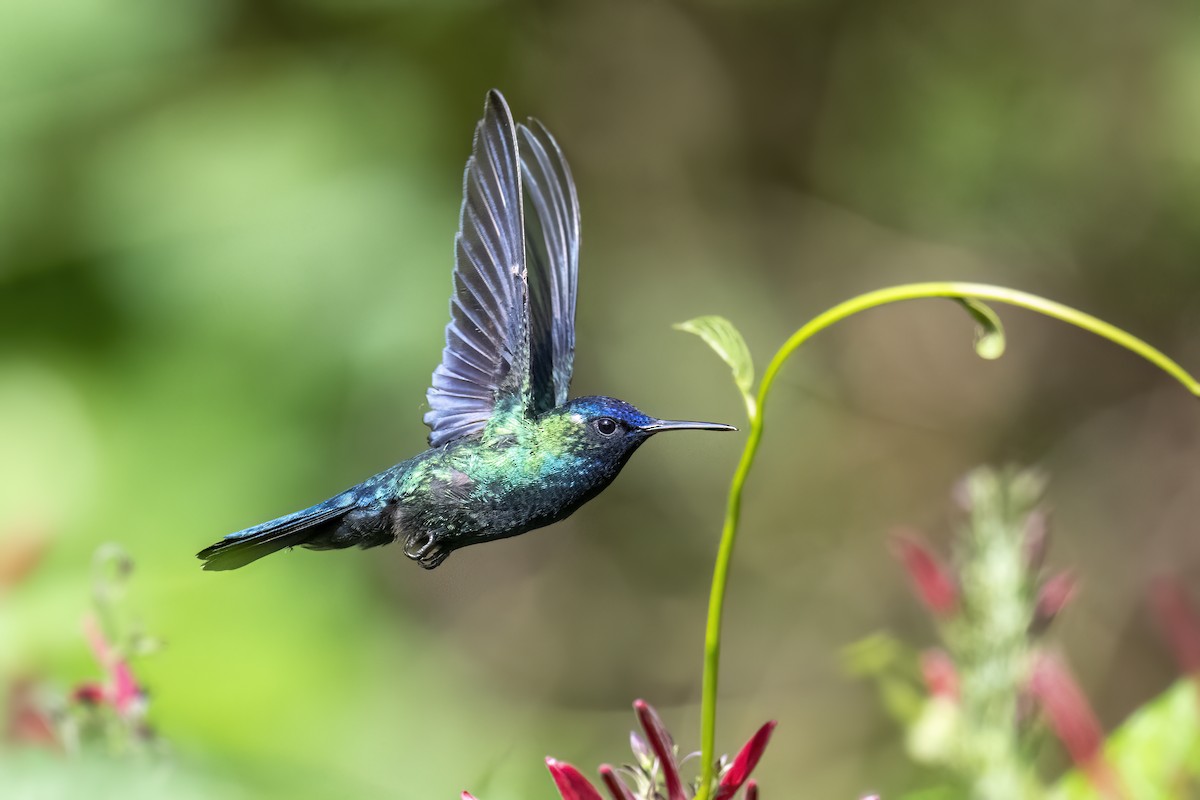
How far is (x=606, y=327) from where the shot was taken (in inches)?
152

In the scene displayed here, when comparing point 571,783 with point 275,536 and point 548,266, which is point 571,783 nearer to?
point 275,536

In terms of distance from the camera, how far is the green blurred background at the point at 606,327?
9.55 ft

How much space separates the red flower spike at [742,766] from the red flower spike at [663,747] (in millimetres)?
35

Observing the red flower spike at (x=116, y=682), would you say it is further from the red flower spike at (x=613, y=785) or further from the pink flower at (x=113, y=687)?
the red flower spike at (x=613, y=785)

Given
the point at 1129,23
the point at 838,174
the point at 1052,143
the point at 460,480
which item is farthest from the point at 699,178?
the point at 460,480

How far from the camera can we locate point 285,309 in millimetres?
3096

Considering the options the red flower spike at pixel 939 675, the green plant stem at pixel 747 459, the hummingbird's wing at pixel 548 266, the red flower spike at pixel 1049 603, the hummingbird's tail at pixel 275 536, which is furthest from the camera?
the red flower spike at pixel 939 675

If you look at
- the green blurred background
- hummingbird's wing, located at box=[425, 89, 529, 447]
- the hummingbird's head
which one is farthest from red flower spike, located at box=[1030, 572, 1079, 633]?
the green blurred background

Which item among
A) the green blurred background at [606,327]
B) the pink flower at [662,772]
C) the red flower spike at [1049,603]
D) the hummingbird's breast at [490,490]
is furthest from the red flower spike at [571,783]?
the green blurred background at [606,327]

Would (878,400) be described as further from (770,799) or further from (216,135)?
(216,135)

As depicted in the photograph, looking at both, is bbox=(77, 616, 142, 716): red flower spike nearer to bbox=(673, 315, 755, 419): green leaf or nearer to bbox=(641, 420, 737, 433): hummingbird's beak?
bbox=(641, 420, 737, 433): hummingbird's beak

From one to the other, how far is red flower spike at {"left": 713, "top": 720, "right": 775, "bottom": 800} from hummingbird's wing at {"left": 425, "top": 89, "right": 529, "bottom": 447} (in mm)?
415

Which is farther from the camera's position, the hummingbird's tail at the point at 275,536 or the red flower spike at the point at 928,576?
the red flower spike at the point at 928,576

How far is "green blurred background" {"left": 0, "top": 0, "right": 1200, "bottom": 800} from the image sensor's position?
9.55 ft
